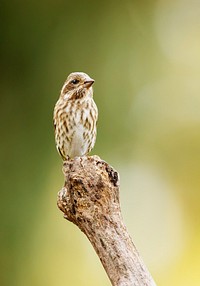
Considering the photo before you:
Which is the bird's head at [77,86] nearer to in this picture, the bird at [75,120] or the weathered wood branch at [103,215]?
the bird at [75,120]

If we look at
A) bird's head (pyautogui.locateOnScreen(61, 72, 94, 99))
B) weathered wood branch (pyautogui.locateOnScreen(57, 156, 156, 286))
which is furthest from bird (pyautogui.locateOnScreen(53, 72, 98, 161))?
weathered wood branch (pyautogui.locateOnScreen(57, 156, 156, 286))

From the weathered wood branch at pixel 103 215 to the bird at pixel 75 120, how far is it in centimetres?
171

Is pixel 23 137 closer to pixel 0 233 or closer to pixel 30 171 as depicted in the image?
pixel 30 171

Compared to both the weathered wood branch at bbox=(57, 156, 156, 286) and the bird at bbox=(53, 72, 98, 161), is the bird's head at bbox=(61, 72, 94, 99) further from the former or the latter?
the weathered wood branch at bbox=(57, 156, 156, 286)

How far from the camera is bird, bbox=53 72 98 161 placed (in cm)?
608

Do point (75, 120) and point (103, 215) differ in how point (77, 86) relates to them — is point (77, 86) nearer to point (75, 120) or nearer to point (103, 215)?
point (75, 120)

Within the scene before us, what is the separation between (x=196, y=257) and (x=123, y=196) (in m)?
1.53

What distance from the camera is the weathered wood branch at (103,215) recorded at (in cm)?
383

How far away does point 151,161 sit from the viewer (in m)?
11.3

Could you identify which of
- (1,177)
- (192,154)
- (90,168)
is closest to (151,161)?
(192,154)

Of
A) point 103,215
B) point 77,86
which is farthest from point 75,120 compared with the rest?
point 103,215

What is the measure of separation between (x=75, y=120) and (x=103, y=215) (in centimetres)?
214

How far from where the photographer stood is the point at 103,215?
404 cm

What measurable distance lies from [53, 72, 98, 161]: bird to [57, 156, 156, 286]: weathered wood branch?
1709 mm
